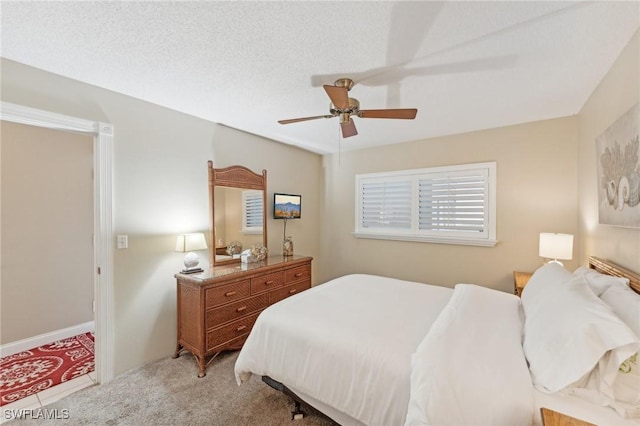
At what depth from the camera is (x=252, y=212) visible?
3406 mm

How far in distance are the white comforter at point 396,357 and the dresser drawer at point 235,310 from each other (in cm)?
73

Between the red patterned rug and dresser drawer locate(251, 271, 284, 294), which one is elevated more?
dresser drawer locate(251, 271, 284, 294)

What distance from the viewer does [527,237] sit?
293 cm

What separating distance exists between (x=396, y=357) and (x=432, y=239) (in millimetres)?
2449

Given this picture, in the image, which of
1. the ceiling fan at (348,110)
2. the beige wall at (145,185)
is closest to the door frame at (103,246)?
the beige wall at (145,185)

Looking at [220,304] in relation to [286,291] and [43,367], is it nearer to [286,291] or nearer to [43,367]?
[286,291]

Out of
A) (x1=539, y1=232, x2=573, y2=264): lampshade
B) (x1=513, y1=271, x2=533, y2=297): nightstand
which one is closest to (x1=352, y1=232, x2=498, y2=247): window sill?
(x1=513, y1=271, x2=533, y2=297): nightstand

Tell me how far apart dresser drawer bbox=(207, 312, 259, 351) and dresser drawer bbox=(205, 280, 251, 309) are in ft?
0.78

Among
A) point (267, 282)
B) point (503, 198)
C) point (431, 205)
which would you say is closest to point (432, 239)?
point (431, 205)

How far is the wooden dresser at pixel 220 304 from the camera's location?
235 centimetres

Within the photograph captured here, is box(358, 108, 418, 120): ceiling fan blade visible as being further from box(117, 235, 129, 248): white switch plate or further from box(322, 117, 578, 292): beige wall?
box(117, 235, 129, 248): white switch plate

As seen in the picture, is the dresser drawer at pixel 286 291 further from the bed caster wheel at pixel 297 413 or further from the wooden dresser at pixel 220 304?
the bed caster wheel at pixel 297 413

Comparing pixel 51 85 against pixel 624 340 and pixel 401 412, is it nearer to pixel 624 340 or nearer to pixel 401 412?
pixel 401 412

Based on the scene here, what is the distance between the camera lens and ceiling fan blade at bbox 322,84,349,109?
170cm
